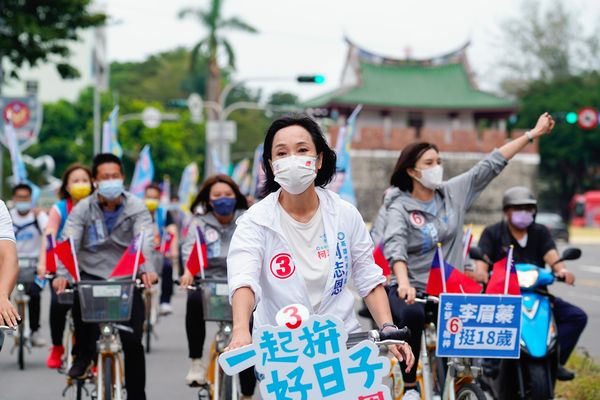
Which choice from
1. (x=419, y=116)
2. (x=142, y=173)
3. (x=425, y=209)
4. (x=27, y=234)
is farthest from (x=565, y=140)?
(x=425, y=209)

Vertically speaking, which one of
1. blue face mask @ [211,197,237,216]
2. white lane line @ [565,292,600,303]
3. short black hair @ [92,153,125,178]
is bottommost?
white lane line @ [565,292,600,303]

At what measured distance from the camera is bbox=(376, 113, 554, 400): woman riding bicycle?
6.95 metres

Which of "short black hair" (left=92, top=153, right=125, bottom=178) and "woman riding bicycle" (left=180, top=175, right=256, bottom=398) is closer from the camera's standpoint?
"short black hair" (left=92, top=153, right=125, bottom=178)

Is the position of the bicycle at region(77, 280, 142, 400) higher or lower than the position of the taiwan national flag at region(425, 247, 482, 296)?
lower

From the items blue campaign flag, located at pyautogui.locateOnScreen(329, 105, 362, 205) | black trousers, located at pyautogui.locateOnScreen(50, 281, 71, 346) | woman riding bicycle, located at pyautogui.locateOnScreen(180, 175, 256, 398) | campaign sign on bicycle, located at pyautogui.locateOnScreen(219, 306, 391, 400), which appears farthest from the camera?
blue campaign flag, located at pyautogui.locateOnScreen(329, 105, 362, 205)

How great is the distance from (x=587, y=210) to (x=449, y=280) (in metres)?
66.4

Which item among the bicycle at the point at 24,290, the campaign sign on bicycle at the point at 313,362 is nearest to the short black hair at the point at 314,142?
the campaign sign on bicycle at the point at 313,362

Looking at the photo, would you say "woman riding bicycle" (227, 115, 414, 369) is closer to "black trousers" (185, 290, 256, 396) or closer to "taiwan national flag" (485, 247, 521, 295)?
"taiwan national flag" (485, 247, 521, 295)

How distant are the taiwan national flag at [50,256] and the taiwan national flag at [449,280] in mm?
3300

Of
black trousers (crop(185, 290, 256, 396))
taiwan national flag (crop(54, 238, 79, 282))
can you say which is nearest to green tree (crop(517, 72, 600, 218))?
black trousers (crop(185, 290, 256, 396))

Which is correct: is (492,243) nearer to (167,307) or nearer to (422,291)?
(422,291)

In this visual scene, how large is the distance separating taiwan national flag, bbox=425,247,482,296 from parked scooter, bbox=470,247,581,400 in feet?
2.80

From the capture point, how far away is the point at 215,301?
733 centimetres

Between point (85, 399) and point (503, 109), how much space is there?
6112cm
